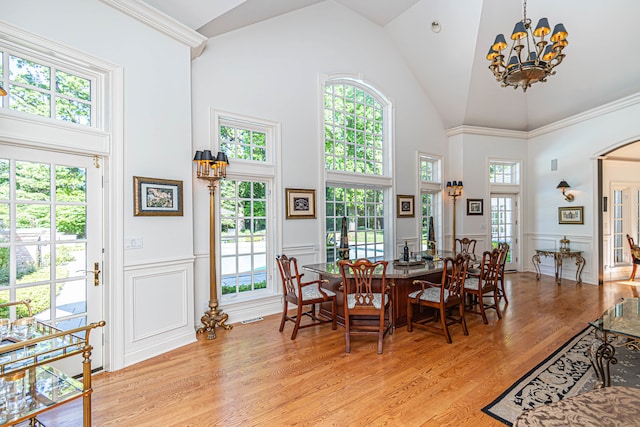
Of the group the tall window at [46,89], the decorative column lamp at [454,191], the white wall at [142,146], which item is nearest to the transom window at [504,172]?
the decorative column lamp at [454,191]

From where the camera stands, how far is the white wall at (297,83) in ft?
13.1

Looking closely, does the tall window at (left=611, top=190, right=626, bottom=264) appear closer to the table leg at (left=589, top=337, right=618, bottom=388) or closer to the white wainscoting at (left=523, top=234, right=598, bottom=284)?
the white wainscoting at (left=523, top=234, right=598, bottom=284)

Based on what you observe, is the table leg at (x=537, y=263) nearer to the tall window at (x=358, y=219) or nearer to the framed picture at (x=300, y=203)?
the tall window at (x=358, y=219)

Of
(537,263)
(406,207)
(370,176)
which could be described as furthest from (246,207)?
(537,263)

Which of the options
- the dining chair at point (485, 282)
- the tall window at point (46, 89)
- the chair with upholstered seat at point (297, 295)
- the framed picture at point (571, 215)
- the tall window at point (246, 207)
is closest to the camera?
the tall window at point (46, 89)

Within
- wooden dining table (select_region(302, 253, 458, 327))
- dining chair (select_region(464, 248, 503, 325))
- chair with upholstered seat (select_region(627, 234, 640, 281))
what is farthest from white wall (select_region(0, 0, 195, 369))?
chair with upholstered seat (select_region(627, 234, 640, 281))

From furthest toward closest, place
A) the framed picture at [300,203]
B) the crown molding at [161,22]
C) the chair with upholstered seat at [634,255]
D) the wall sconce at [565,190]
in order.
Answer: the wall sconce at [565,190]
the chair with upholstered seat at [634,255]
the framed picture at [300,203]
the crown molding at [161,22]

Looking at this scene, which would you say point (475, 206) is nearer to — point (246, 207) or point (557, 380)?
point (557, 380)

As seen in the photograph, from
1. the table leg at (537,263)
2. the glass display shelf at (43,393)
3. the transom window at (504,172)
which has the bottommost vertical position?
the table leg at (537,263)

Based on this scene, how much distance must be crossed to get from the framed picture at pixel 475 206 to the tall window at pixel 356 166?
2241 millimetres

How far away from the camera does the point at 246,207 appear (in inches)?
173

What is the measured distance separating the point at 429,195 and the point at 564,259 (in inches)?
125

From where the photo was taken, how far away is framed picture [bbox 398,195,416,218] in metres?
6.19

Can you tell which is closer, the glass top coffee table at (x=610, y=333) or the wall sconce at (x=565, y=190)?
the glass top coffee table at (x=610, y=333)
